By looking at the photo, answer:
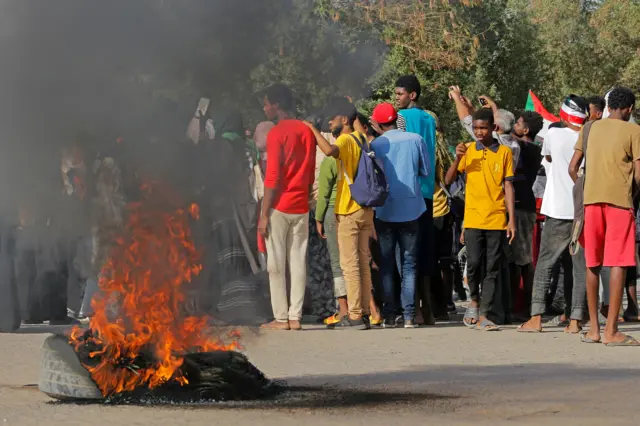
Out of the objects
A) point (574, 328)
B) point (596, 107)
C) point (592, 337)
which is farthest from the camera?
point (596, 107)

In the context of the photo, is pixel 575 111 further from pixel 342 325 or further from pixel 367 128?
pixel 342 325

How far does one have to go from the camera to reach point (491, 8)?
A: 39250mm

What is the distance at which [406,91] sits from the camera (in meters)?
12.7

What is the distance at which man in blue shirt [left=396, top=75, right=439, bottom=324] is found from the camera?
12617 mm

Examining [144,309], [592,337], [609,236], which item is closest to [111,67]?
[144,309]

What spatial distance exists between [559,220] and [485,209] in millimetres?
719

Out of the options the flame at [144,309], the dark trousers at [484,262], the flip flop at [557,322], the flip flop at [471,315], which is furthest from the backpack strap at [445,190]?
the flame at [144,309]

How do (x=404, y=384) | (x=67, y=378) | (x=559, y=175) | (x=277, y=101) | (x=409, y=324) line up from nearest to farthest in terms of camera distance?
(x=67, y=378) < (x=404, y=384) < (x=277, y=101) < (x=559, y=175) < (x=409, y=324)

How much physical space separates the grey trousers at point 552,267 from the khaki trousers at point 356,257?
5.40 feet

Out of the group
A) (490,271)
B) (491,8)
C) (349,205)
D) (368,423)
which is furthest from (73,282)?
(491,8)

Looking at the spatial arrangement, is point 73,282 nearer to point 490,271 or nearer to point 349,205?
point 349,205

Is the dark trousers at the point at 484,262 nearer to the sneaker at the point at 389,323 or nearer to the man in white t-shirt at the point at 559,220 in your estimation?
the man in white t-shirt at the point at 559,220

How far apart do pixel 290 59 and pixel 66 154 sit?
1.70 metres

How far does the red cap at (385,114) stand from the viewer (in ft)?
41.0
